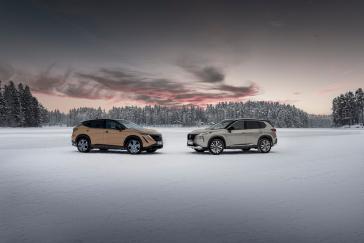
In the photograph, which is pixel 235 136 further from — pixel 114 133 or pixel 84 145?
pixel 84 145

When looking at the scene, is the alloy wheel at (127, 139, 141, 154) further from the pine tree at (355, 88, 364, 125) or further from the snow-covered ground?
the pine tree at (355, 88, 364, 125)

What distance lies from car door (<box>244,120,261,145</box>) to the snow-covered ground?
6.52m

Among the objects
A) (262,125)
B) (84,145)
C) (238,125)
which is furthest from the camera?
(262,125)

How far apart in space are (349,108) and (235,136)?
13364 centimetres

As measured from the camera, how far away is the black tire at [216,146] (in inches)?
732

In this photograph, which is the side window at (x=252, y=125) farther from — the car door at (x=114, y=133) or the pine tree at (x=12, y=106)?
the pine tree at (x=12, y=106)

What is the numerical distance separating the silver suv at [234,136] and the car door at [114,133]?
139 inches

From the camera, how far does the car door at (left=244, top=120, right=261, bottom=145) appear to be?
19.3 meters

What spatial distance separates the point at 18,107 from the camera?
11438 cm

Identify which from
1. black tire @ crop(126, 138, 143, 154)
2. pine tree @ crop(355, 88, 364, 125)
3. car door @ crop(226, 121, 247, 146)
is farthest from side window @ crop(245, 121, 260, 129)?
pine tree @ crop(355, 88, 364, 125)

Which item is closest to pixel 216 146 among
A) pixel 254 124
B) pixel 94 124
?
pixel 254 124

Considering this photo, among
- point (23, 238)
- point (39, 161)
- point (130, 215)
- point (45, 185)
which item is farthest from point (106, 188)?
point (39, 161)

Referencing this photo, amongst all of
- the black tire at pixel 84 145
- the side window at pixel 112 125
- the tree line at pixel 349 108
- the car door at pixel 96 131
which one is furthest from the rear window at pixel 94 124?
the tree line at pixel 349 108

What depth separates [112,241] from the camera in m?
5.00
